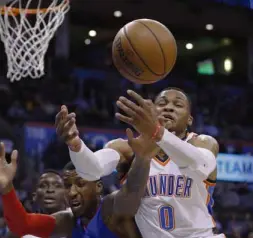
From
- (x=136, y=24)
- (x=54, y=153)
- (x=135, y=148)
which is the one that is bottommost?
(x=54, y=153)

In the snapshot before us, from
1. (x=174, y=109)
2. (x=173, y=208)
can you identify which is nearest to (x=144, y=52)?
(x=174, y=109)

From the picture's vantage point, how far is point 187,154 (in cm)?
303

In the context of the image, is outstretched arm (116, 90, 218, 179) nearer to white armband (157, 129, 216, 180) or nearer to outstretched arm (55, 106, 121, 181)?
white armband (157, 129, 216, 180)

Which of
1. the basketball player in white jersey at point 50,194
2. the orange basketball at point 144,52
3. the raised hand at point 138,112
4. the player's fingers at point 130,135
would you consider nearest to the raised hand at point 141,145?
the player's fingers at point 130,135

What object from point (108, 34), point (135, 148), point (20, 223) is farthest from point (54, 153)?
point (135, 148)

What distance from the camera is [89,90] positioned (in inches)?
506

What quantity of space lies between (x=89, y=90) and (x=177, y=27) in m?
3.67

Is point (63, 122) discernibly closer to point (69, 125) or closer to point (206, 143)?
point (69, 125)

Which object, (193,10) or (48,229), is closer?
(48,229)

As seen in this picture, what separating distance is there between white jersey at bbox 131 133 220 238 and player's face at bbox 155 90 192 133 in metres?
0.26

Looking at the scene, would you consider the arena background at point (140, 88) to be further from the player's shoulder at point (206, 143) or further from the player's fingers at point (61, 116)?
the player's fingers at point (61, 116)

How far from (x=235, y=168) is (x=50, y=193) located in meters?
8.65

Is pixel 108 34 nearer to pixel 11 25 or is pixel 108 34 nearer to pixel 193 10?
pixel 193 10

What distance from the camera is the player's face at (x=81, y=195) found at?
355 centimetres
